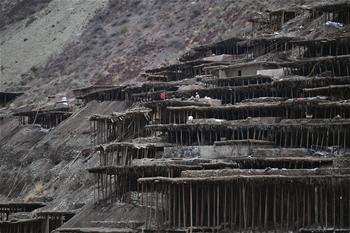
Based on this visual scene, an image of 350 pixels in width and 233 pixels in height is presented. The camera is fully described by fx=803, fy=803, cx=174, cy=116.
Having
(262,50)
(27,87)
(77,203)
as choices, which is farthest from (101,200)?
(27,87)

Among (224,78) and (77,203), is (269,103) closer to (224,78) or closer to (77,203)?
(224,78)

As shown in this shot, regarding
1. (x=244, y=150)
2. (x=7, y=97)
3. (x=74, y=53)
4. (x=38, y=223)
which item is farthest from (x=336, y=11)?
(x=74, y=53)

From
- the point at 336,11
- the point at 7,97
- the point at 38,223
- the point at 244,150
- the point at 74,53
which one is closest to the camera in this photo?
the point at 244,150

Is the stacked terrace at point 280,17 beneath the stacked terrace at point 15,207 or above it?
above

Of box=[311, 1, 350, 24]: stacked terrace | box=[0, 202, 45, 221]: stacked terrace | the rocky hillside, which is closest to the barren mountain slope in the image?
the rocky hillside

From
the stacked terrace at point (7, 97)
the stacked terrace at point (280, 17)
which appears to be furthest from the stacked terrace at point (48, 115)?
the stacked terrace at point (280, 17)

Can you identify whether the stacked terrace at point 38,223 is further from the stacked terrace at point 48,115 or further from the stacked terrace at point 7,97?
the stacked terrace at point 7,97

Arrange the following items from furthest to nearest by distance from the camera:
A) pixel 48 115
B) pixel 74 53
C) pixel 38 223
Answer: pixel 74 53, pixel 48 115, pixel 38 223

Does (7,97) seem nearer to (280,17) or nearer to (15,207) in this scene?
(280,17)

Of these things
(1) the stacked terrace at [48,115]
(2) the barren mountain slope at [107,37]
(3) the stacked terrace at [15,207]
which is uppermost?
(2) the barren mountain slope at [107,37]

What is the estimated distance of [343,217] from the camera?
35312 millimetres

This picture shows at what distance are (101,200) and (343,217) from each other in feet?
50.8

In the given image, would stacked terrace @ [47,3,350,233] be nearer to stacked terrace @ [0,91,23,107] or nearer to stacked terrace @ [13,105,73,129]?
stacked terrace @ [13,105,73,129]

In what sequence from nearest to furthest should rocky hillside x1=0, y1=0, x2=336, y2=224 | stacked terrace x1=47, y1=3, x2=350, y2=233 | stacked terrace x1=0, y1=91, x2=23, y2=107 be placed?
stacked terrace x1=47, y1=3, x2=350, y2=233 < rocky hillside x1=0, y1=0, x2=336, y2=224 < stacked terrace x1=0, y1=91, x2=23, y2=107
